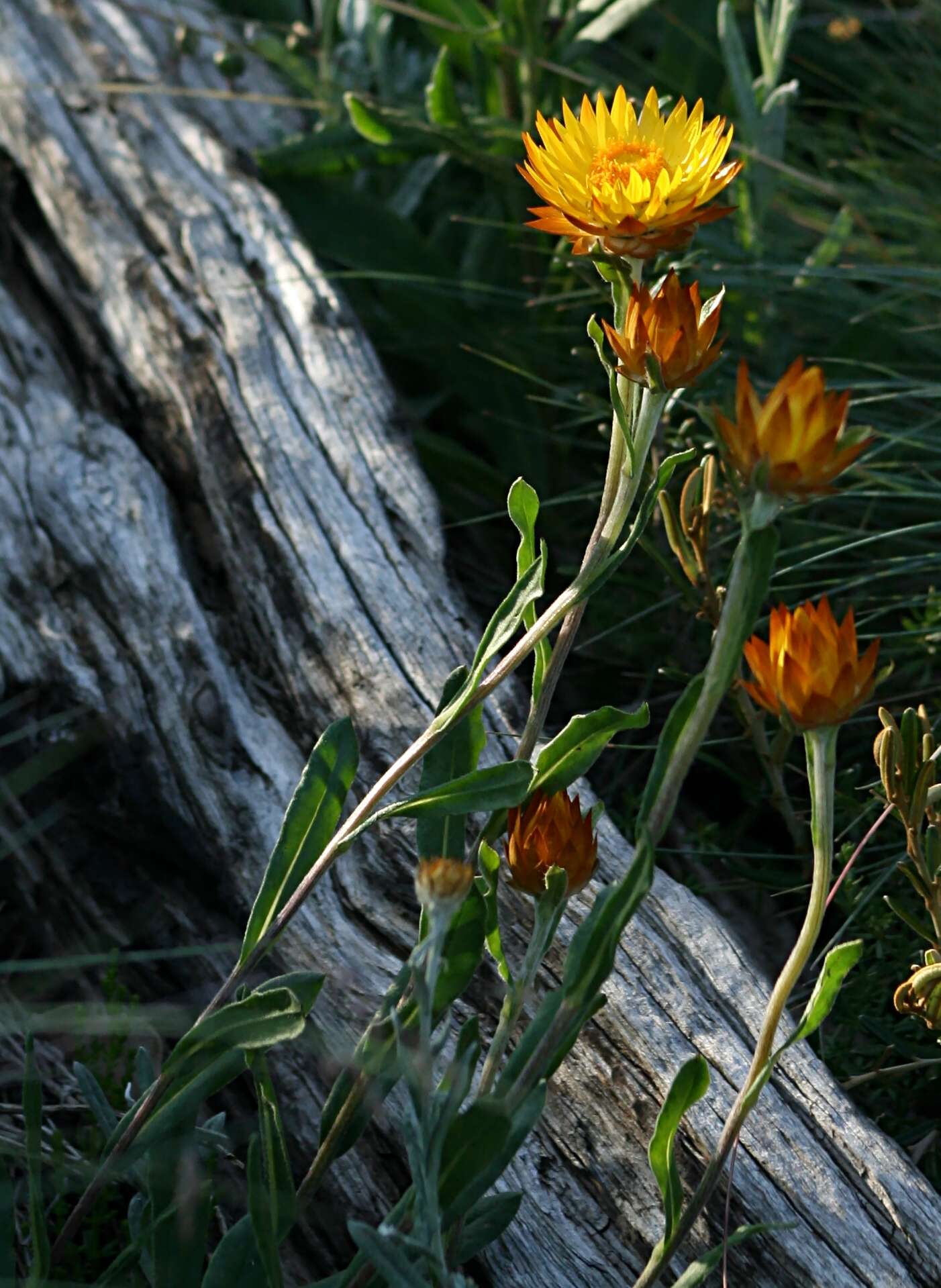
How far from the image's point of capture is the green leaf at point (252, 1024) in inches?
41.0

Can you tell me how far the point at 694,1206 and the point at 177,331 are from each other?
1634mm

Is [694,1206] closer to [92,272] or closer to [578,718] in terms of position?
[578,718]

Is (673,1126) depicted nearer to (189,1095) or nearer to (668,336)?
(189,1095)

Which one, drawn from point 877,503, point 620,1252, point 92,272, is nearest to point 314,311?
point 92,272

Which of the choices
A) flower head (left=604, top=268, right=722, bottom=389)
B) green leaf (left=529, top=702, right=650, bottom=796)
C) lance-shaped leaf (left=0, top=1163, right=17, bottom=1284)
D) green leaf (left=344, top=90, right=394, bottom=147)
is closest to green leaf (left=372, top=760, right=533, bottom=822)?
green leaf (left=529, top=702, right=650, bottom=796)

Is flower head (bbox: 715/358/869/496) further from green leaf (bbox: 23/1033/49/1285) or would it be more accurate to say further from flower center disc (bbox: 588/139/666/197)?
green leaf (bbox: 23/1033/49/1285)

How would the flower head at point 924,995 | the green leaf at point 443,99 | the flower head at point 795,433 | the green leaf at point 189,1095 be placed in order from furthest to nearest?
1. the green leaf at point 443,99
2. the flower head at point 924,995
3. the green leaf at point 189,1095
4. the flower head at point 795,433

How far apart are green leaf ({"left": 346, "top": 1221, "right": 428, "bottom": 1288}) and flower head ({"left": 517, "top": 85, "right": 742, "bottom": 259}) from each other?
77cm

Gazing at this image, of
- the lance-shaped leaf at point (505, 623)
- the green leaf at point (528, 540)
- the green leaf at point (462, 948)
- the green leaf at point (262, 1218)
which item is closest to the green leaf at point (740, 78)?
the green leaf at point (528, 540)

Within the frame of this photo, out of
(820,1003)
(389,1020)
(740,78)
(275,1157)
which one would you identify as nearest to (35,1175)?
(275,1157)

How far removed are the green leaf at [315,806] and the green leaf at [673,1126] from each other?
0.39 meters

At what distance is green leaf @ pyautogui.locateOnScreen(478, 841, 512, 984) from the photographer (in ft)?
3.63

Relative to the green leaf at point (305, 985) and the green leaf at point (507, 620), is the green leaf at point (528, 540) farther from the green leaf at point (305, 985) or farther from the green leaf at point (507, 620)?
the green leaf at point (305, 985)

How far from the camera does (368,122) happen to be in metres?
2.25
